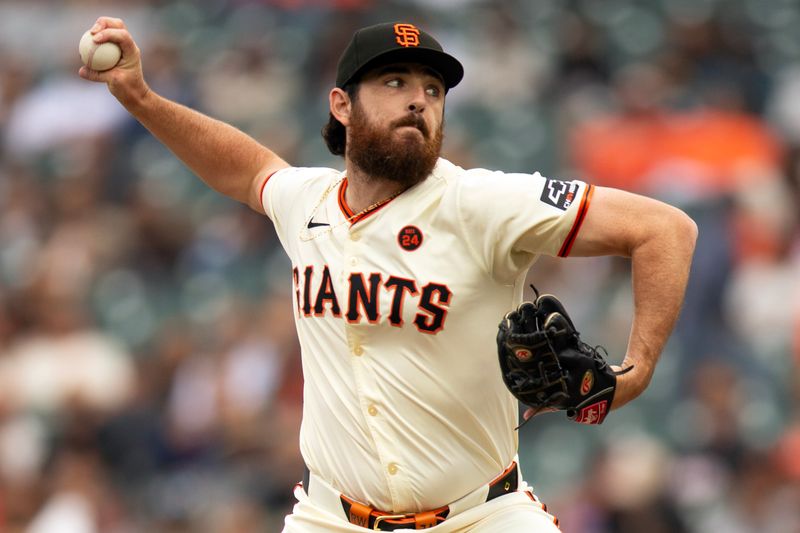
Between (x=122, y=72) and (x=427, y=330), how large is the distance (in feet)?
5.41

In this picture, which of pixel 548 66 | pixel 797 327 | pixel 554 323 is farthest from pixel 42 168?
pixel 554 323

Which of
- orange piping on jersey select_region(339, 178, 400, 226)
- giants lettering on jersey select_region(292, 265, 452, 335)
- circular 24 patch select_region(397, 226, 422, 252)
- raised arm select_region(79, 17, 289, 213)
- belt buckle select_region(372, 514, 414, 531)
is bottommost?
belt buckle select_region(372, 514, 414, 531)

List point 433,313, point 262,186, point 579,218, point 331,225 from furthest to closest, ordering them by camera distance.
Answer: point 262,186, point 331,225, point 433,313, point 579,218

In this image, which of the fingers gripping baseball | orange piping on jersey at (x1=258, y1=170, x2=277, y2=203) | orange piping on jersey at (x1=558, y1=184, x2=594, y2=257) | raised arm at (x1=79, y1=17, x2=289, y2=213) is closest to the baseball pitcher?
orange piping on jersey at (x1=558, y1=184, x2=594, y2=257)

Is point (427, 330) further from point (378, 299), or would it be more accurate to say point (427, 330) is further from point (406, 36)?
point (406, 36)

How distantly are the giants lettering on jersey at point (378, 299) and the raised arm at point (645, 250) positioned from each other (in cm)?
49

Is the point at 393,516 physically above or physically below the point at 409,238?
below

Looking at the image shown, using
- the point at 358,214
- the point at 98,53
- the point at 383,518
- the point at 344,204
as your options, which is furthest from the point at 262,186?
the point at 383,518

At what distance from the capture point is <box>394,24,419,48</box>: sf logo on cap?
4.91m

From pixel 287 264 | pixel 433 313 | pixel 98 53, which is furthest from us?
pixel 287 264

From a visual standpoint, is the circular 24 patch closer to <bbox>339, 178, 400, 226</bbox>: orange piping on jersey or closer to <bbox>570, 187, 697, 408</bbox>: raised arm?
<bbox>339, 178, 400, 226</bbox>: orange piping on jersey

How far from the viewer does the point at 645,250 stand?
459 centimetres

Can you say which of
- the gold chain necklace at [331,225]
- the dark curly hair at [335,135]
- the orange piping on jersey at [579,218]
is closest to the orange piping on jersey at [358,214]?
the gold chain necklace at [331,225]

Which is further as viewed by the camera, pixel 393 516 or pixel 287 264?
pixel 287 264
